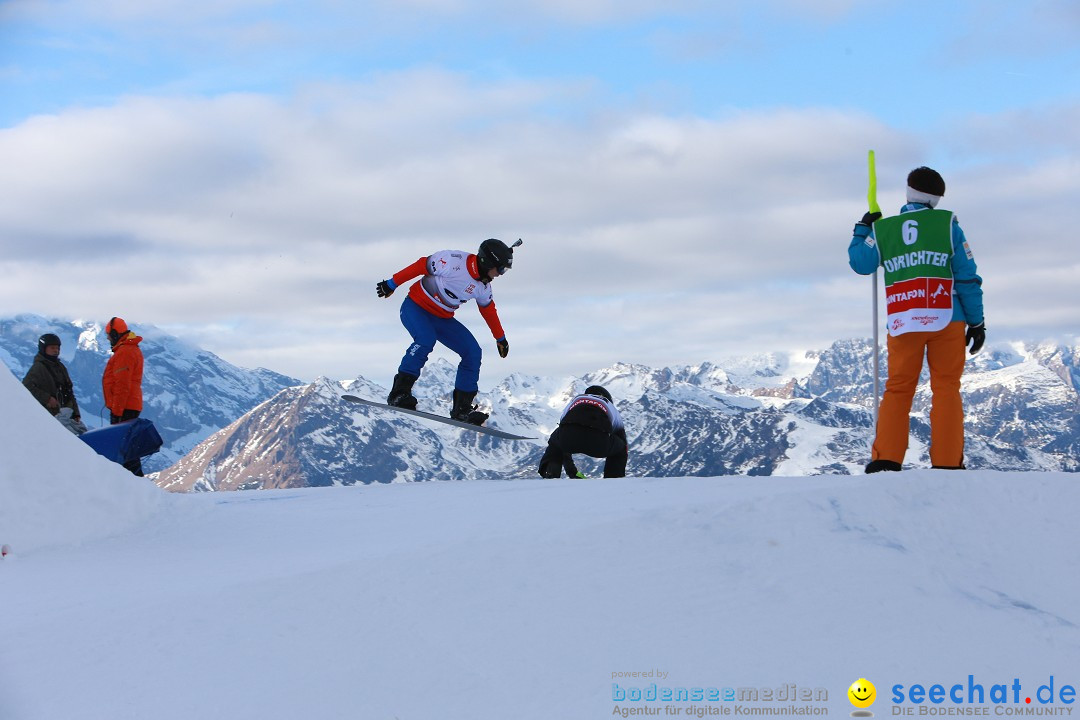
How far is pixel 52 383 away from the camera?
1429cm

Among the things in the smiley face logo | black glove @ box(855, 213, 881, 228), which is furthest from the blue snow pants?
the smiley face logo

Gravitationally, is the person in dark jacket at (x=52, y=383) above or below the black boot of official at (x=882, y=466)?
above

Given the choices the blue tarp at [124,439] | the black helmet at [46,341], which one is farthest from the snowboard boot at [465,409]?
the black helmet at [46,341]

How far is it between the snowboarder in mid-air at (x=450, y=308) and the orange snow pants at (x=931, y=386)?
5880mm

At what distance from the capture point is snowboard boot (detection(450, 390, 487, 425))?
14.1 metres

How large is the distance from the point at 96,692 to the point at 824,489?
4246 millimetres

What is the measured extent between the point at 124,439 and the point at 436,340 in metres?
4.66

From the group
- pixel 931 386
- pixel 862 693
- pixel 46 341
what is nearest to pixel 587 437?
pixel 931 386

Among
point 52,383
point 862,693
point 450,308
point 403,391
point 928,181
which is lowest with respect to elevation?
point 862,693

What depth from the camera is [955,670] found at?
4.68 meters

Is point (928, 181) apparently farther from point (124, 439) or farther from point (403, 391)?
point (124, 439)

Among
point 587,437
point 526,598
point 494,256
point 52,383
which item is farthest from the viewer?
point 52,383

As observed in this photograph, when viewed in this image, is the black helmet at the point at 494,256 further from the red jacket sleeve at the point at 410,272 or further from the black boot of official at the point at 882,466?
the black boot of official at the point at 882,466

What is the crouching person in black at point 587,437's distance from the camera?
1171 cm
